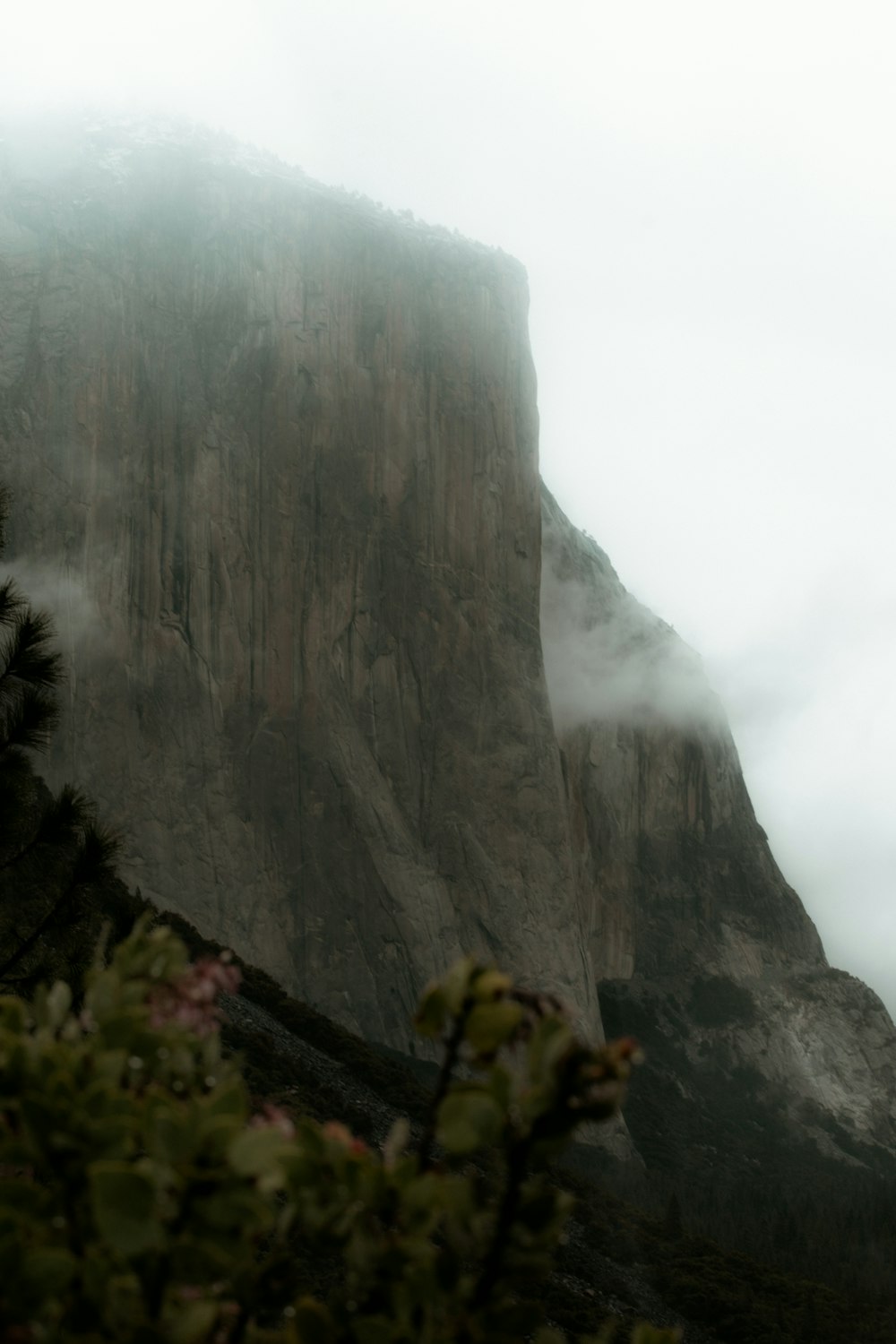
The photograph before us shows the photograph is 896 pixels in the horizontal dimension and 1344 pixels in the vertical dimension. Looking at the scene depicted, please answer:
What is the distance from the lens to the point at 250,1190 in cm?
190

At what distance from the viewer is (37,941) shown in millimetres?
8406

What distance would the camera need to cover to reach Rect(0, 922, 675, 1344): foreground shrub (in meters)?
1.84

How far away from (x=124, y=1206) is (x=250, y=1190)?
20 cm

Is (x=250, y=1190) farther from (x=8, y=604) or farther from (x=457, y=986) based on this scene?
(x=8, y=604)

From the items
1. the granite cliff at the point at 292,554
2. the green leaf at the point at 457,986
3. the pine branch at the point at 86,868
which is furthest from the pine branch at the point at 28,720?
the granite cliff at the point at 292,554

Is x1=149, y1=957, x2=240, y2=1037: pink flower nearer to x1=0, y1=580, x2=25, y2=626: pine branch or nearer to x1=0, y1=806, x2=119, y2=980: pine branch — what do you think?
x1=0, y1=806, x2=119, y2=980: pine branch

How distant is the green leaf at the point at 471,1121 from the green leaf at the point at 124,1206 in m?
0.43

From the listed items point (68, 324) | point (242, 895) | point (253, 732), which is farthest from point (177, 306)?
point (242, 895)

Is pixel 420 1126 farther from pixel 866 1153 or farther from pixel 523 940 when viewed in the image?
pixel 866 1153

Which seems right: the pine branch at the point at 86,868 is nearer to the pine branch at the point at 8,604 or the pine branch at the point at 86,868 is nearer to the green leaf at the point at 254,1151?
the pine branch at the point at 8,604

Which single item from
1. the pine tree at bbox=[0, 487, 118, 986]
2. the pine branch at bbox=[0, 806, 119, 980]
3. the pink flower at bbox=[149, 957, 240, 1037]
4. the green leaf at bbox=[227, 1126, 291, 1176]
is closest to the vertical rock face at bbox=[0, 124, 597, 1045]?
the pine tree at bbox=[0, 487, 118, 986]

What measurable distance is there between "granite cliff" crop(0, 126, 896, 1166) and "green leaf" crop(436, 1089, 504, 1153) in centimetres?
4018

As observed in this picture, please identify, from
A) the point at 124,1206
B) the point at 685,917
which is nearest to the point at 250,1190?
the point at 124,1206

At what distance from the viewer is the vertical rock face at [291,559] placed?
43875mm
